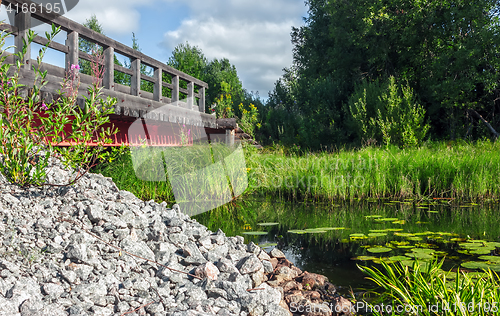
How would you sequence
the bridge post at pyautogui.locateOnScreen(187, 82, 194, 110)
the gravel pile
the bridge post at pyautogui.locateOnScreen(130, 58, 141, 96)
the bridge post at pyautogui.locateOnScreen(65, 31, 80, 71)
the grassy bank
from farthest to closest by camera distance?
1. the bridge post at pyautogui.locateOnScreen(187, 82, 194, 110)
2. the bridge post at pyautogui.locateOnScreen(130, 58, 141, 96)
3. the grassy bank
4. the bridge post at pyautogui.locateOnScreen(65, 31, 80, 71)
5. the gravel pile

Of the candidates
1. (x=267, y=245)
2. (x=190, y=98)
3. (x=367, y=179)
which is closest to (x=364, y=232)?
(x=267, y=245)

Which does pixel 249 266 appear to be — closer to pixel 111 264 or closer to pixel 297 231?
pixel 111 264

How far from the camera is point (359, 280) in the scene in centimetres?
300

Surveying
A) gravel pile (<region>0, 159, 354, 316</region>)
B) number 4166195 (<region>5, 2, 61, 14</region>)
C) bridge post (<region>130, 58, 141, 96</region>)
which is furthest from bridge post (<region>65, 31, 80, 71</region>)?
gravel pile (<region>0, 159, 354, 316</region>)

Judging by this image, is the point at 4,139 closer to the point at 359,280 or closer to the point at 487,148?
the point at 359,280

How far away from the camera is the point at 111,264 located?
2.52 m

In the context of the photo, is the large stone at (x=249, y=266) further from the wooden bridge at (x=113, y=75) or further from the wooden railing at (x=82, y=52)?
the wooden railing at (x=82, y=52)

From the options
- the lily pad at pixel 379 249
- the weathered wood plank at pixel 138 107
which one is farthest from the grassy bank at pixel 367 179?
the lily pad at pixel 379 249

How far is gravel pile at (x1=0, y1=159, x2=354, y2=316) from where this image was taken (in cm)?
215

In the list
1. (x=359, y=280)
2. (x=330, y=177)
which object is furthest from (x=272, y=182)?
(x=359, y=280)

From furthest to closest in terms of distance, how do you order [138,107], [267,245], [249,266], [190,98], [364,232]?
[190,98] < [138,107] < [364,232] < [267,245] < [249,266]

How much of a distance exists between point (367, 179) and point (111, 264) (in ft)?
19.4

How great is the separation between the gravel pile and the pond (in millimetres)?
730

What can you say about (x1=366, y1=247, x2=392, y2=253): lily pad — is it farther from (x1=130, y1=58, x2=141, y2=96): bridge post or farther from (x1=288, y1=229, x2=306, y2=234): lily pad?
(x1=130, y1=58, x2=141, y2=96): bridge post
